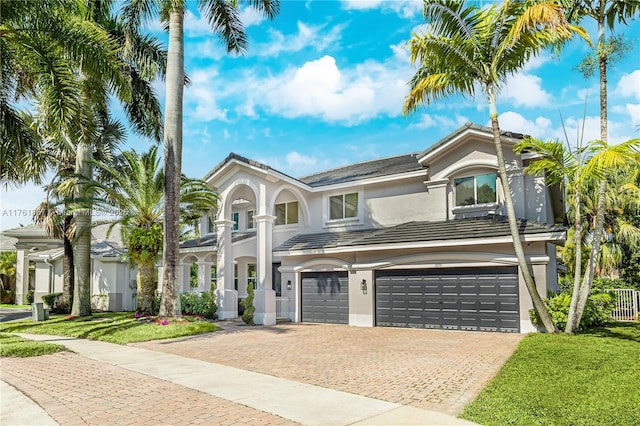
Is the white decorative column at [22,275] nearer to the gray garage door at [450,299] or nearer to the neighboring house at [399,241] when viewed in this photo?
the neighboring house at [399,241]

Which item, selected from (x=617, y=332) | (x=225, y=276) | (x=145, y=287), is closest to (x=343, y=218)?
(x=225, y=276)

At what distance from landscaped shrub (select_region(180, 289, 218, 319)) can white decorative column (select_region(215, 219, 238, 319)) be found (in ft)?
1.02

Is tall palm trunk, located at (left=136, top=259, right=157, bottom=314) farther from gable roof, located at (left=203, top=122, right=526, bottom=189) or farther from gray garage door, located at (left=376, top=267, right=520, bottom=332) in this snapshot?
gray garage door, located at (left=376, top=267, right=520, bottom=332)

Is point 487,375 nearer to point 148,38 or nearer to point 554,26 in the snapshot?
point 554,26

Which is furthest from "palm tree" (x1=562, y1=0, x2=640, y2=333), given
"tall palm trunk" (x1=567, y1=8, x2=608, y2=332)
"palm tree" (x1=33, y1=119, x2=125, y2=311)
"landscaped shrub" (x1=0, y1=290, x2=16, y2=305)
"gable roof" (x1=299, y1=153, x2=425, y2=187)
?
"landscaped shrub" (x1=0, y1=290, x2=16, y2=305)

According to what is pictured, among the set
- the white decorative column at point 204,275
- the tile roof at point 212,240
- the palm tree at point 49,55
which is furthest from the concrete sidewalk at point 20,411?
the white decorative column at point 204,275

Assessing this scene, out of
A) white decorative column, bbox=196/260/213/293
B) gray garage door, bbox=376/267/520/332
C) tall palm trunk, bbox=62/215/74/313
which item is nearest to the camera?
gray garage door, bbox=376/267/520/332

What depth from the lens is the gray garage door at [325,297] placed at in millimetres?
19703

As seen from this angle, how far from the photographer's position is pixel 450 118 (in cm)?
2494

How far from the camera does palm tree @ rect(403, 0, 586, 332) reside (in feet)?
45.2

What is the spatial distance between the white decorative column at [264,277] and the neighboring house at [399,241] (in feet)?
0.15

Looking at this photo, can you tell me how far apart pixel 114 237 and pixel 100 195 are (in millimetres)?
13562

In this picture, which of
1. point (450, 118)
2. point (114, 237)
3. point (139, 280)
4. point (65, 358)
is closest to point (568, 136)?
point (450, 118)

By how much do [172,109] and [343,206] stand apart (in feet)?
29.2
